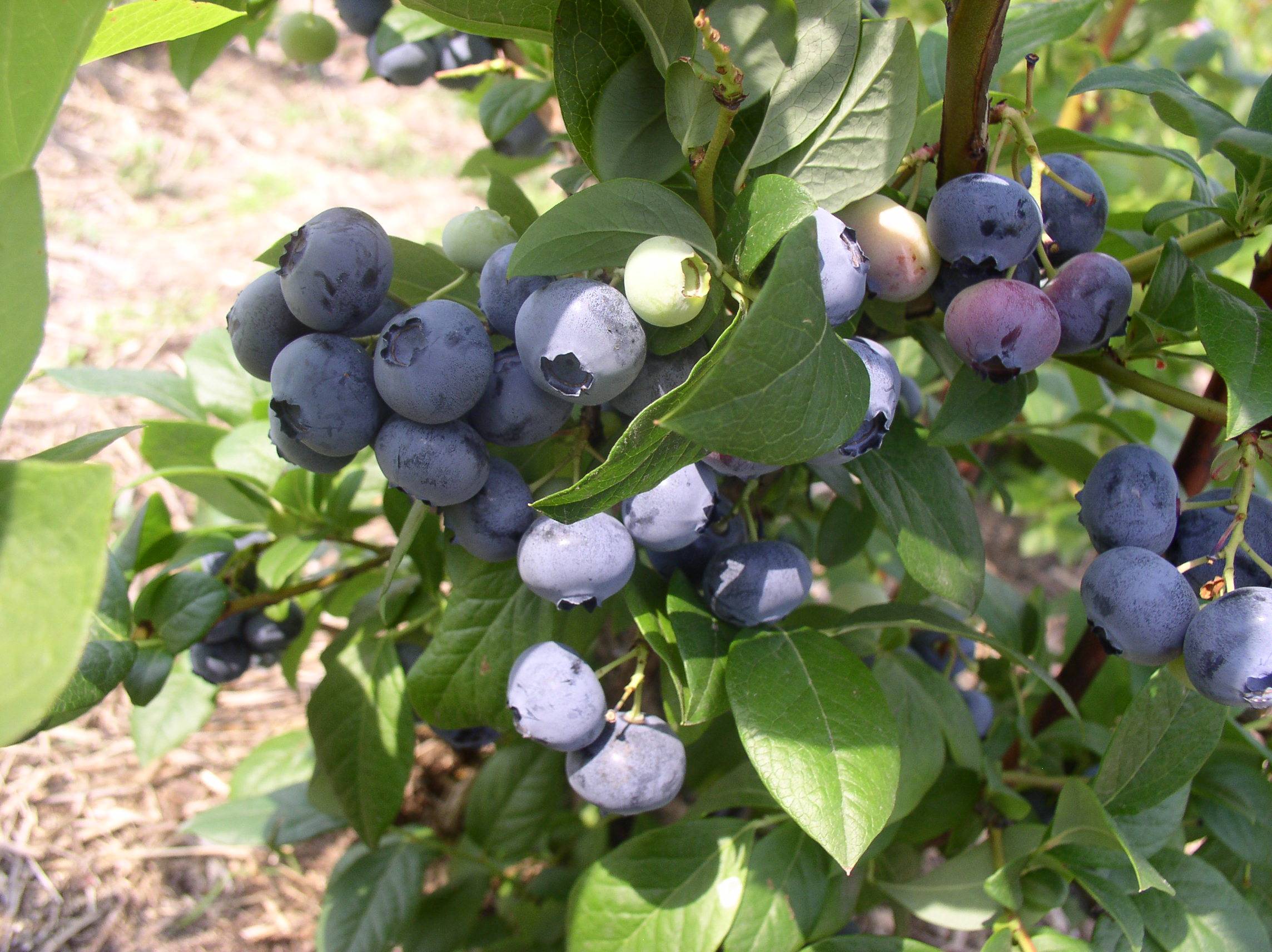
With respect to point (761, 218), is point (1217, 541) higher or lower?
lower

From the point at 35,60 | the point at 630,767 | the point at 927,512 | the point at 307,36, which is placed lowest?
the point at 630,767

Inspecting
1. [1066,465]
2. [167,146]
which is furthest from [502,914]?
[167,146]

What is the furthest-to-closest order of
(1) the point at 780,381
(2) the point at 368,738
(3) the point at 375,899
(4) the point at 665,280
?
(3) the point at 375,899, (2) the point at 368,738, (4) the point at 665,280, (1) the point at 780,381

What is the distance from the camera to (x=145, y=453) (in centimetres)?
121

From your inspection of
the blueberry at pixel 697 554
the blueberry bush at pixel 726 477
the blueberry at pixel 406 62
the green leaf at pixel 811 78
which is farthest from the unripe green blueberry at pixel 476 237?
the blueberry at pixel 406 62

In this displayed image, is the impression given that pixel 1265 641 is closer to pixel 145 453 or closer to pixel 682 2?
pixel 682 2

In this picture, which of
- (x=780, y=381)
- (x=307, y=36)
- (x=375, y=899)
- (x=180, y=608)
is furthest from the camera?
(x=307, y=36)

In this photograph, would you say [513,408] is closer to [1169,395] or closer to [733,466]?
[733,466]

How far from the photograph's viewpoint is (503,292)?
0.74 metres

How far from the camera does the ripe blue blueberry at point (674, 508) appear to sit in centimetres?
77

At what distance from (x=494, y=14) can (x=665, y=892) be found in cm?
95

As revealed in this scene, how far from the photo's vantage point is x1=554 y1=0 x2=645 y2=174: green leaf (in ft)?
2.20

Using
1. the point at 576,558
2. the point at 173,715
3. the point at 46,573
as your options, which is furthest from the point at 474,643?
the point at 173,715

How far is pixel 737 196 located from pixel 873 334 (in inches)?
13.0
